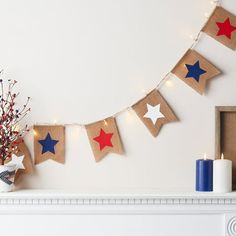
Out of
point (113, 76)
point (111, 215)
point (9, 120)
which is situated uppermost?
point (113, 76)

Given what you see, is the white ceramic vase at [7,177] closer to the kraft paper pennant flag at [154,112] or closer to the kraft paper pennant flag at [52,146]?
the kraft paper pennant flag at [52,146]

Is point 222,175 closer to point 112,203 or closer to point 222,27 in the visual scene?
A: point 112,203

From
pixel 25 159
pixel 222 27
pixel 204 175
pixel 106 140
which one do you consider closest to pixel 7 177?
pixel 25 159

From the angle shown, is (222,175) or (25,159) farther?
(25,159)

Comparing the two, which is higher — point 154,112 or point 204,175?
point 154,112

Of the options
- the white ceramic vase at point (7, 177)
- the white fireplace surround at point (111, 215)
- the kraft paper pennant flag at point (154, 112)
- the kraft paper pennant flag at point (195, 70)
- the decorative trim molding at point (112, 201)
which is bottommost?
the white fireplace surround at point (111, 215)

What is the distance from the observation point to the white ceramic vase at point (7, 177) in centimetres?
151

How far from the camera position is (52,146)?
1.61 meters

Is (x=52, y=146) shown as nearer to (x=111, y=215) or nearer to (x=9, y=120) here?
(x=9, y=120)

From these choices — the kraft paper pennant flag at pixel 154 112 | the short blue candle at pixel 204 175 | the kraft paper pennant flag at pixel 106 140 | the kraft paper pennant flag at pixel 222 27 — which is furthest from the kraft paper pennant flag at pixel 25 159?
the kraft paper pennant flag at pixel 222 27

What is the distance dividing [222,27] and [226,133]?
45 centimetres

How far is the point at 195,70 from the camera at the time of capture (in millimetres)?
1602

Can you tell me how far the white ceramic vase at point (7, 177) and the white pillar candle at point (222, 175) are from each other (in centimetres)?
81

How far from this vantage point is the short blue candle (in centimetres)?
152
